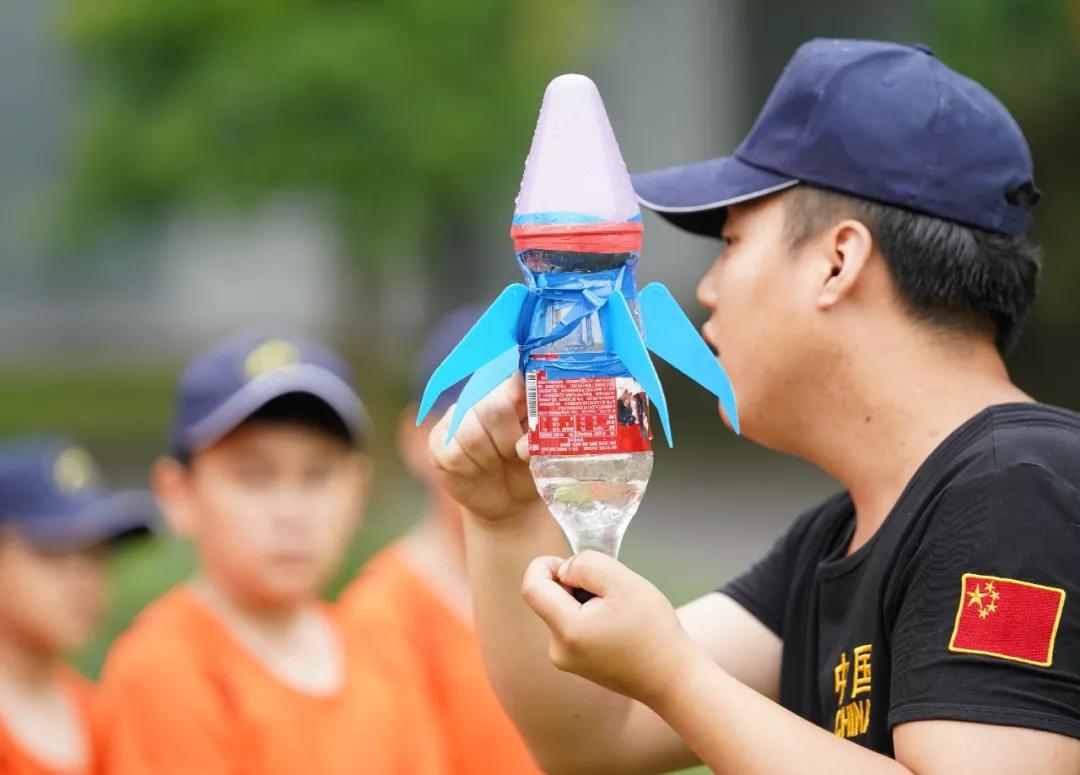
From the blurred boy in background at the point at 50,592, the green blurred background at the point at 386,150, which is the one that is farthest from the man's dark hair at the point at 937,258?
the green blurred background at the point at 386,150

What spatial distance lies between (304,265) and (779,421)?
80.9ft

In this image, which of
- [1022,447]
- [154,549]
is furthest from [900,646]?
[154,549]

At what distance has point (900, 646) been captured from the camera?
2.59 metres

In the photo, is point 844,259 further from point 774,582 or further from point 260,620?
point 260,620

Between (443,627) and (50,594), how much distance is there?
126 centimetres

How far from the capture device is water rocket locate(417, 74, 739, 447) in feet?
8.41

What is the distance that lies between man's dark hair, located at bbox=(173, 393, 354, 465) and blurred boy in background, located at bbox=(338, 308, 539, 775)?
334 mm

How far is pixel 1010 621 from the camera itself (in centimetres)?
247

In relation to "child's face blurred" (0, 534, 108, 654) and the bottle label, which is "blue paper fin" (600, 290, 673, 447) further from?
"child's face blurred" (0, 534, 108, 654)

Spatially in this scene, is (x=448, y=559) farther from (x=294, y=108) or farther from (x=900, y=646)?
(x=294, y=108)

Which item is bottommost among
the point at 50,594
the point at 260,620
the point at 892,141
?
the point at 50,594

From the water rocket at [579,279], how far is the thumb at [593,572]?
21cm

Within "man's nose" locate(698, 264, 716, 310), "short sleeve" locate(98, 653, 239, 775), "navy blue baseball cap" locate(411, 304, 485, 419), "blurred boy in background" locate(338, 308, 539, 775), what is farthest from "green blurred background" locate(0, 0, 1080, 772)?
"man's nose" locate(698, 264, 716, 310)

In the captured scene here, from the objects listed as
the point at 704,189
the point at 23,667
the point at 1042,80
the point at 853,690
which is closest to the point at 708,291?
the point at 704,189
